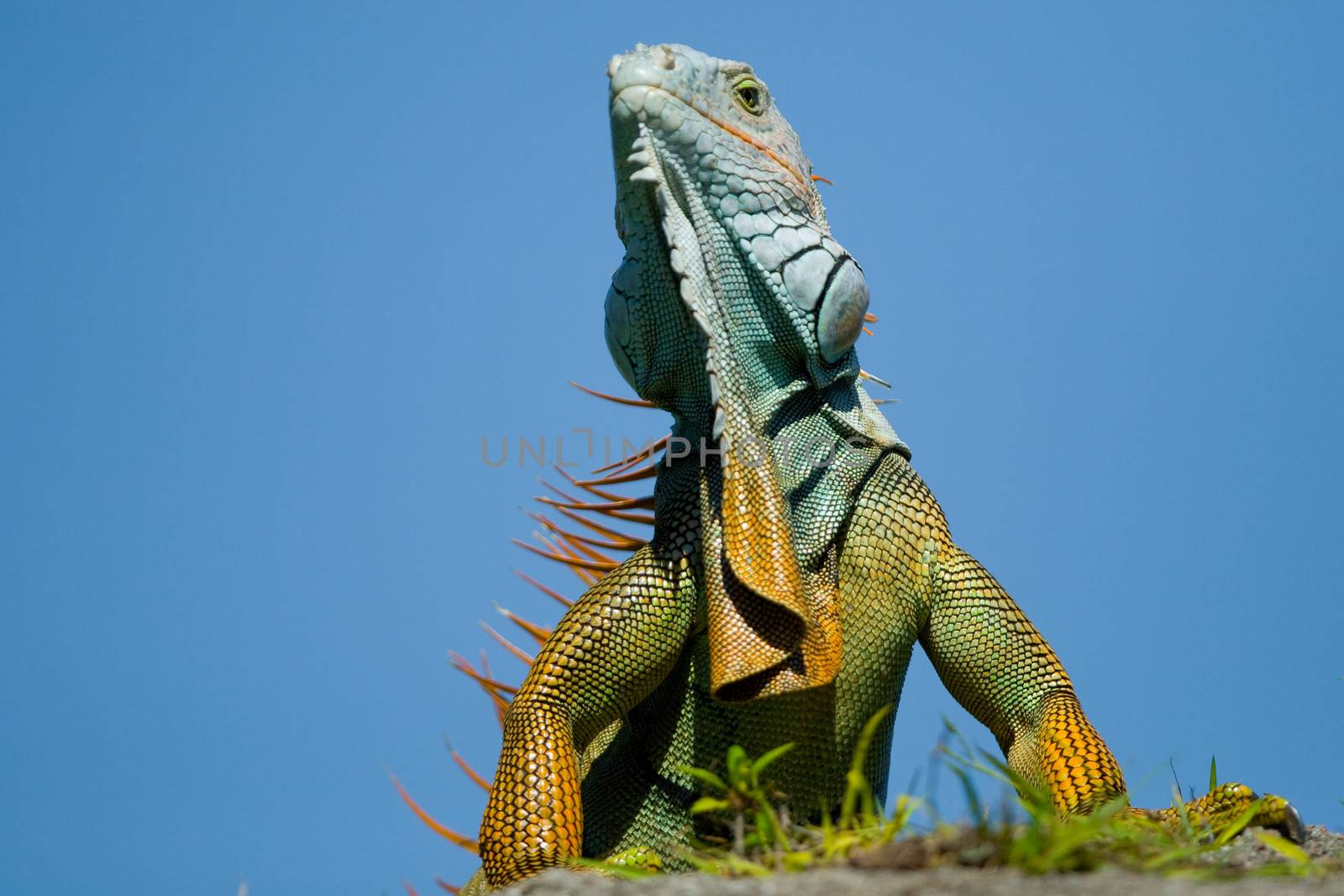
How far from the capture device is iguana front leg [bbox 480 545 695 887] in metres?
5.14

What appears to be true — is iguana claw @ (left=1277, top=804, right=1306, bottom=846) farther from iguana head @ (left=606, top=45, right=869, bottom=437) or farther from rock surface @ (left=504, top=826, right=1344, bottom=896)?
iguana head @ (left=606, top=45, right=869, bottom=437)

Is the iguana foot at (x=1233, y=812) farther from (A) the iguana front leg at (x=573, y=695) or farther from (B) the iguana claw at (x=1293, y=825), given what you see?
(A) the iguana front leg at (x=573, y=695)

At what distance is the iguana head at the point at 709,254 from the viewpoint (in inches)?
212

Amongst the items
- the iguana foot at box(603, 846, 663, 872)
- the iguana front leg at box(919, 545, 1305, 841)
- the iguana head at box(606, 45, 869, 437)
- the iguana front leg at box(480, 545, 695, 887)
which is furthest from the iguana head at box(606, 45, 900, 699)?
the iguana foot at box(603, 846, 663, 872)

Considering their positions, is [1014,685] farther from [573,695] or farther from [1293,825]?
[573,695]

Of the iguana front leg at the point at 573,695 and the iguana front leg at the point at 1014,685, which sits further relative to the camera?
the iguana front leg at the point at 1014,685

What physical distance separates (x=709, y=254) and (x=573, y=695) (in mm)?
1666

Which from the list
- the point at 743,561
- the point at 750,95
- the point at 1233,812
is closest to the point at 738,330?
the point at 743,561

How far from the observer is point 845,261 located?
5605 mm

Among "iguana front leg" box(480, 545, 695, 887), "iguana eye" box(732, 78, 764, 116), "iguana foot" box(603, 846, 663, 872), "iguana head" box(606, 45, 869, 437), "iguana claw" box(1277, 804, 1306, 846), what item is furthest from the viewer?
"iguana eye" box(732, 78, 764, 116)

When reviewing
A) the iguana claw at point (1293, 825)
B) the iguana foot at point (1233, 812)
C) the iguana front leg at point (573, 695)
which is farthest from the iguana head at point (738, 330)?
the iguana claw at point (1293, 825)

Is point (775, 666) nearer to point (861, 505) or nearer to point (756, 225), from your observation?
point (861, 505)

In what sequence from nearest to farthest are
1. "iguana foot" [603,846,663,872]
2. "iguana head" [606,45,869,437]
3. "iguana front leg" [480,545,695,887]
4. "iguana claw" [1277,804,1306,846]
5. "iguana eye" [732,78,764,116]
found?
"iguana claw" [1277,804,1306,846]
"iguana front leg" [480,545,695,887]
"iguana foot" [603,846,663,872]
"iguana head" [606,45,869,437]
"iguana eye" [732,78,764,116]

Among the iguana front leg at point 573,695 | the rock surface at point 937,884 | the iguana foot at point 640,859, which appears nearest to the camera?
the rock surface at point 937,884
